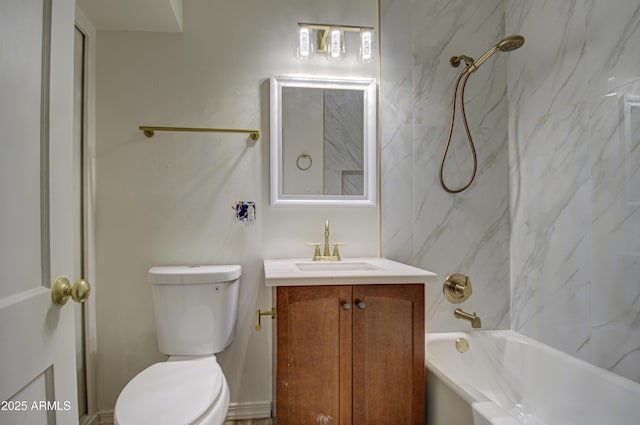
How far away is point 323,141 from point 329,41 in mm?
526

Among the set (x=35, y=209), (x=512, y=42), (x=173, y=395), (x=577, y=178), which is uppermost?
(x=512, y=42)

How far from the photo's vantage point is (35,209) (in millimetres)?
686

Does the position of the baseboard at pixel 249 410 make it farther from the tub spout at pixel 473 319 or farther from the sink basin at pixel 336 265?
the tub spout at pixel 473 319

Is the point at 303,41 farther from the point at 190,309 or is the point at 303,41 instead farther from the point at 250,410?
the point at 250,410

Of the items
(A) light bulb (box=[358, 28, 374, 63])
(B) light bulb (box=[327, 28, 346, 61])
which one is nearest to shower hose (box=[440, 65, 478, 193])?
(A) light bulb (box=[358, 28, 374, 63])

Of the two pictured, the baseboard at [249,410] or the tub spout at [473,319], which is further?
the baseboard at [249,410]

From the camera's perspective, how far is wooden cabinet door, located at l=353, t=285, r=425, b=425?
4.43 feet

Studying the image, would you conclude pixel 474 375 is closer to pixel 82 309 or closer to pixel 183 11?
pixel 82 309

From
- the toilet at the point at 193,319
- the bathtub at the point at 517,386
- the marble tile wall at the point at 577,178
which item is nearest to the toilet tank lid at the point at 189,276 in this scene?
the toilet at the point at 193,319

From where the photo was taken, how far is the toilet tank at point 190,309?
1.55 meters

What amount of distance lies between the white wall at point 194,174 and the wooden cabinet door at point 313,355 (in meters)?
0.53

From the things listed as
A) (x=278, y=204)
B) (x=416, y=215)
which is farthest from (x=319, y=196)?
(x=416, y=215)

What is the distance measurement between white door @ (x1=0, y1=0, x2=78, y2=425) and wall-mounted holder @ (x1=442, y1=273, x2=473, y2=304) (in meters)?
1.44

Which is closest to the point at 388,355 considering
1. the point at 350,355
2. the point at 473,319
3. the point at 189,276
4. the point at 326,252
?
the point at 350,355
